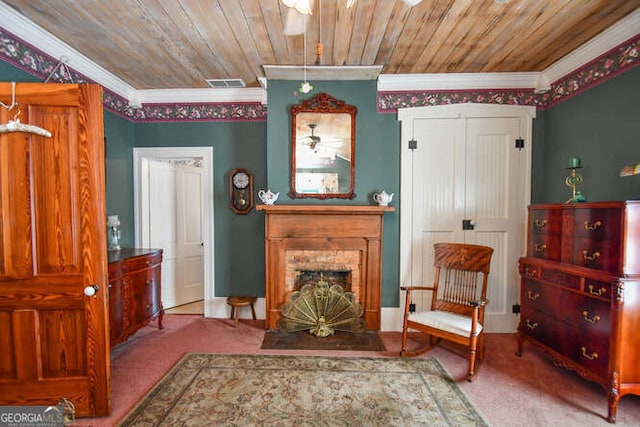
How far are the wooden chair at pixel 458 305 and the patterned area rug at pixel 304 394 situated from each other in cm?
32

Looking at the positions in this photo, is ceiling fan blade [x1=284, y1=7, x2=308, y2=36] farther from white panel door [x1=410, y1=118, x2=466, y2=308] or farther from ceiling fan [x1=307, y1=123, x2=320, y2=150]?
white panel door [x1=410, y1=118, x2=466, y2=308]

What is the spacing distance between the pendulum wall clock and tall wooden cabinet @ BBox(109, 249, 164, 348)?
1.04m

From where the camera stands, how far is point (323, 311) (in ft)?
10.2

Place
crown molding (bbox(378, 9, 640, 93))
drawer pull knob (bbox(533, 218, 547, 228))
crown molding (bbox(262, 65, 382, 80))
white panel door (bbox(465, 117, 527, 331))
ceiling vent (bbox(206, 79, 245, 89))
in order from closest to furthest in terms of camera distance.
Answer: drawer pull knob (bbox(533, 218, 547, 228)) → crown molding (bbox(262, 65, 382, 80)) → crown molding (bbox(378, 9, 640, 93)) → white panel door (bbox(465, 117, 527, 331)) → ceiling vent (bbox(206, 79, 245, 89))

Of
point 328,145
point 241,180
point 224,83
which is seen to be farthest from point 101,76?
point 328,145

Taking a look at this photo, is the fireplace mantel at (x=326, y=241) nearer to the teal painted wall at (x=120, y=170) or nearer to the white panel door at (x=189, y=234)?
the white panel door at (x=189, y=234)

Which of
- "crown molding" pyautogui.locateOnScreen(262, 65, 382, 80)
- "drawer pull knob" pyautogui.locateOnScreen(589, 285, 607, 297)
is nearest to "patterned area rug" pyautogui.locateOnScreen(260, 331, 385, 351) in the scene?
"drawer pull knob" pyautogui.locateOnScreen(589, 285, 607, 297)

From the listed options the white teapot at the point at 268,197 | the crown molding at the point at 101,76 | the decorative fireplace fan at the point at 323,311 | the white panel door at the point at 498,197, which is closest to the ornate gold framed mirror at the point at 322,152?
the white teapot at the point at 268,197

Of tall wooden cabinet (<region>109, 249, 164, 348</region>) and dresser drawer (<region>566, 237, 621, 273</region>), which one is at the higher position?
dresser drawer (<region>566, 237, 621, 273</region>)

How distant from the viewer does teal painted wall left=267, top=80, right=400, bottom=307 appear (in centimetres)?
318

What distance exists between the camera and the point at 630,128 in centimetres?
226

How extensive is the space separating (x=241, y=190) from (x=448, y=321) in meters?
2.71

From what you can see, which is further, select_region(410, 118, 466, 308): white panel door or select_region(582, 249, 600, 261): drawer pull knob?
select_region(410, 118, 466, 308): white panel door

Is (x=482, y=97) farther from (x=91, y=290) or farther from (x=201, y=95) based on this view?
(x=91, y=290)
